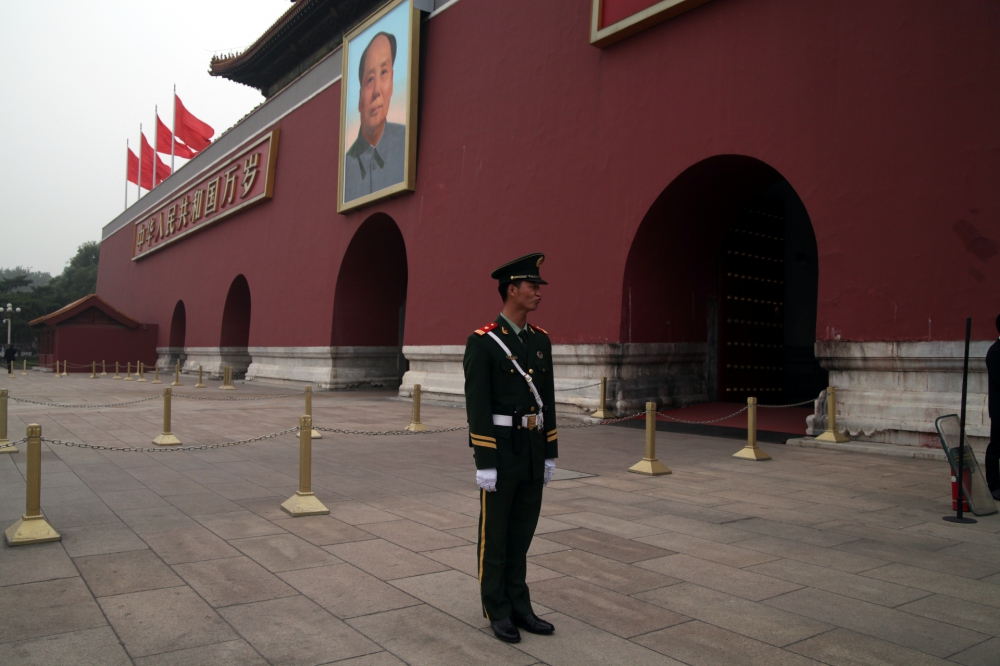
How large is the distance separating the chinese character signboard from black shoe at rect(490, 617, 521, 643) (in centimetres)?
1979

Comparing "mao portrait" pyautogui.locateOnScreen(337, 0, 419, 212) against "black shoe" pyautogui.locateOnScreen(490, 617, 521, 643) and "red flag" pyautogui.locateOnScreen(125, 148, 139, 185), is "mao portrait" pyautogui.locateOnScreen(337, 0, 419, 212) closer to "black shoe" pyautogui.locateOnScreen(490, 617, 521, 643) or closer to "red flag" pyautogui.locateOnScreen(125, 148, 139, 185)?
"black shoe" pyautogui.locateOnScreen(490, 617, 521, 643)

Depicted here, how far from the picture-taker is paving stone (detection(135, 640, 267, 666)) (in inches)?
103

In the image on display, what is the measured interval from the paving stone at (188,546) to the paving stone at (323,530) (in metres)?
0.44

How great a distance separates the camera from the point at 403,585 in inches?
136

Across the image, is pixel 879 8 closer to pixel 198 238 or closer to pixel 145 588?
pixel 145 588

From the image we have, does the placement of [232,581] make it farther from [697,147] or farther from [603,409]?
[697,147]

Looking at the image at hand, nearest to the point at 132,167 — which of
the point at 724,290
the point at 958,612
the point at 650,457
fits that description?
the point at 724,290

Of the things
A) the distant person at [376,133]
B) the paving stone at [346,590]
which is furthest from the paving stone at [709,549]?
the distant person at [376,133]

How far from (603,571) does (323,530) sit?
1762 mm

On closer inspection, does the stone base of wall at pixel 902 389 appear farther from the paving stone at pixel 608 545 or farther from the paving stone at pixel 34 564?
the paving stone at pixel 34 564

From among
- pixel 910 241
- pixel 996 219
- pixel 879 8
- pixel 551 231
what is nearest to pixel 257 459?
pixel 551 231

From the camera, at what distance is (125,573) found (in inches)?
142

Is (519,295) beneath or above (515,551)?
above

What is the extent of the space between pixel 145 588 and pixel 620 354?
7.57m
